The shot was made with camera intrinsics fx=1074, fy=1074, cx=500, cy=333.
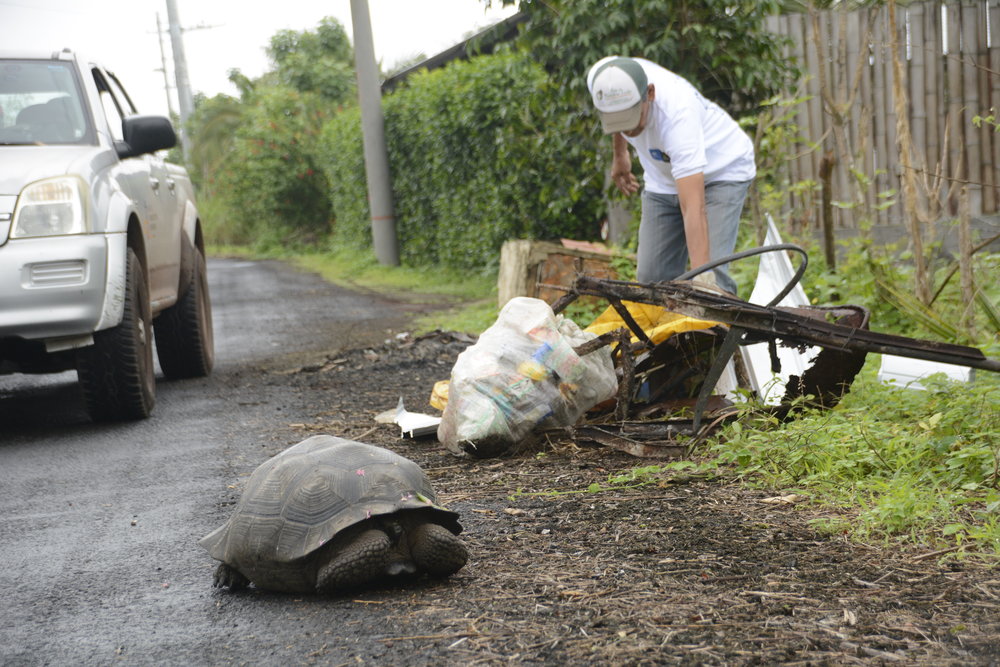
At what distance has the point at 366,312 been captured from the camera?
1208cm

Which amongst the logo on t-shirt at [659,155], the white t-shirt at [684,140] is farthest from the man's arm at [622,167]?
the logo on t-shirt at [659,155]

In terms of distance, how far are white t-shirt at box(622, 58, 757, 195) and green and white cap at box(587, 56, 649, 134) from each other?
0.14 meters

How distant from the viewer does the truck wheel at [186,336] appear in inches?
306

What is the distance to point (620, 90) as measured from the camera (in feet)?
17.6

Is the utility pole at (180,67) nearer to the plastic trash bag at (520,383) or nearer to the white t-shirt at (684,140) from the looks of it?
the white t-shirt at (684,140)

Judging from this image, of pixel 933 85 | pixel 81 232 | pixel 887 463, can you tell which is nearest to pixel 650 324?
pixel 887 463

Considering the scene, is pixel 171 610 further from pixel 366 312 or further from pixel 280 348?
pixel 366 312

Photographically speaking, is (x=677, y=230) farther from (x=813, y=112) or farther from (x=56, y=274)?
(x=813, y=112)

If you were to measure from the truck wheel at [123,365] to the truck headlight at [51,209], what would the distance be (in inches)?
16.3

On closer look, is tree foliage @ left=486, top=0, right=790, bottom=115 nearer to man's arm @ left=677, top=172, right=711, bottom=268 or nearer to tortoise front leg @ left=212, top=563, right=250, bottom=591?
man's arm @ left=677, top=172, right=711, bottom=268

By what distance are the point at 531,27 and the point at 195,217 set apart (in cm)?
367

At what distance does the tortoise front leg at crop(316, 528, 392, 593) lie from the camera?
10.1 feet

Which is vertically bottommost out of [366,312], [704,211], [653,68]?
[366,312]

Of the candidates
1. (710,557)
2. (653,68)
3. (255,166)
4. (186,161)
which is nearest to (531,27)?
(653,68)
